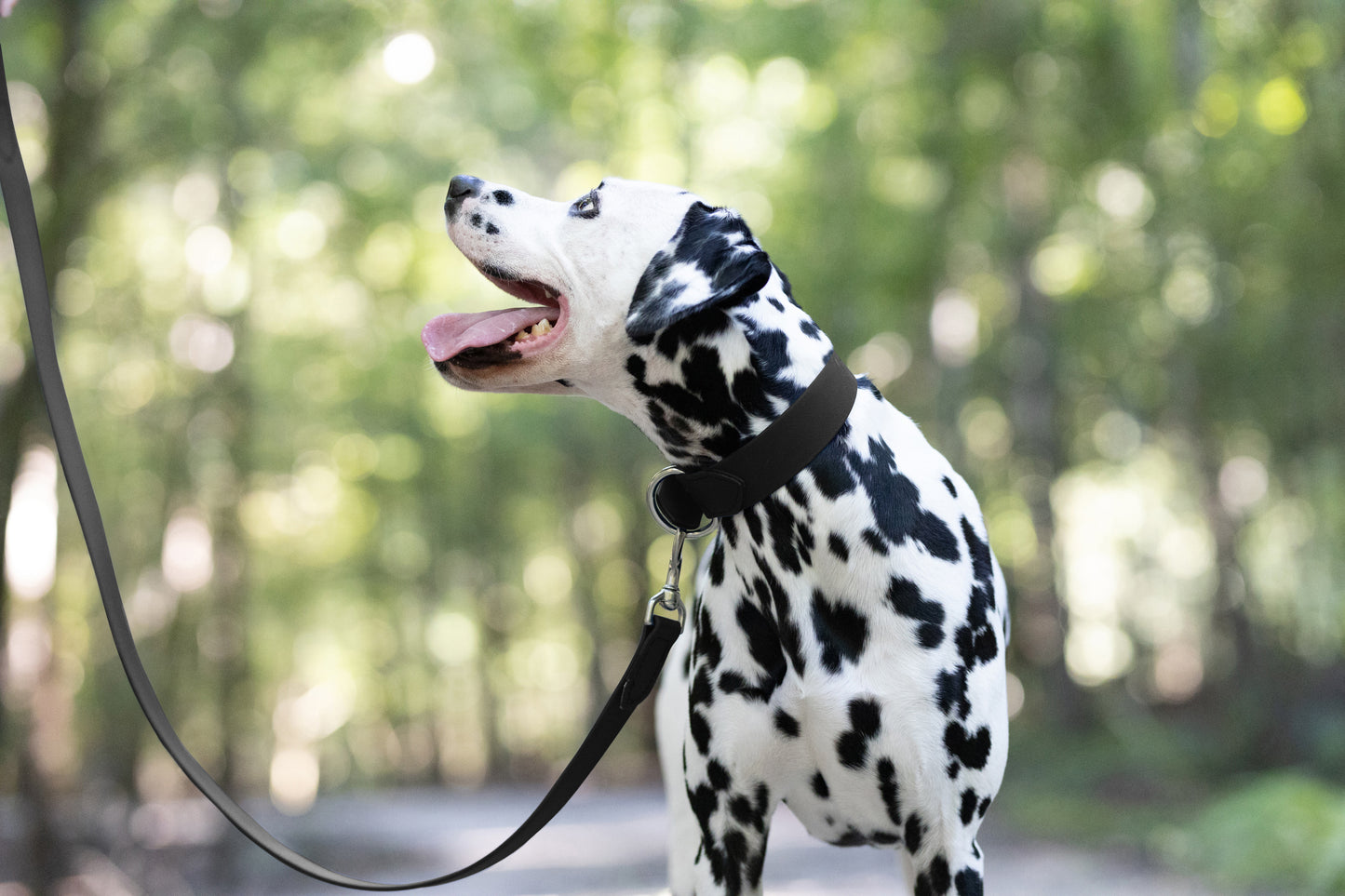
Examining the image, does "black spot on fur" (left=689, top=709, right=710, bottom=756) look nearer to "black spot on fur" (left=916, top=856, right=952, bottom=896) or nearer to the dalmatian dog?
the dalmatian dog

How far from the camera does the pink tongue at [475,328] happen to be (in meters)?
2.35

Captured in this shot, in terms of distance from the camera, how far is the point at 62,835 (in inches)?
364

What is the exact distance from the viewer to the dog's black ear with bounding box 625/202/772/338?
2.22 meters

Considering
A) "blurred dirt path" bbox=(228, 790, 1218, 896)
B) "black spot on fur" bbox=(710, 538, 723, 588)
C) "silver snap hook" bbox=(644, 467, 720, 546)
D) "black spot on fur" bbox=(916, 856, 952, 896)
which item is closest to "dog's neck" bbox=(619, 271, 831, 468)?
"silver snap hook" bbox=(644, 467, 720, 546)

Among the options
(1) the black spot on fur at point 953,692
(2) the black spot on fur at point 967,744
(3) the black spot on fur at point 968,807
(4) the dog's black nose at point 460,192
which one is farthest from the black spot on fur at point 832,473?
(4) the dog's black nose at point 460,192

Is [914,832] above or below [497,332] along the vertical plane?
below

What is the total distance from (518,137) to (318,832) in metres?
9.90

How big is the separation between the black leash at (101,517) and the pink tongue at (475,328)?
48 centimetres

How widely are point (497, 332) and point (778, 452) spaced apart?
68 cm

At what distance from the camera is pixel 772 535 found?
2457 mm

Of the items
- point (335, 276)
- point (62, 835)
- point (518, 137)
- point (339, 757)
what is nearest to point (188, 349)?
point (335, 276)

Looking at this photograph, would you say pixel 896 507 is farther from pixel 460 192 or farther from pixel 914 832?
pixel 460 192

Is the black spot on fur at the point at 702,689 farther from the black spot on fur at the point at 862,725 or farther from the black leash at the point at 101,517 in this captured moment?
the black spot on fur at the point at 862,725

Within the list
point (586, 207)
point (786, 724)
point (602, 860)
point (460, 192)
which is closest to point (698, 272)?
point (586, 207)
